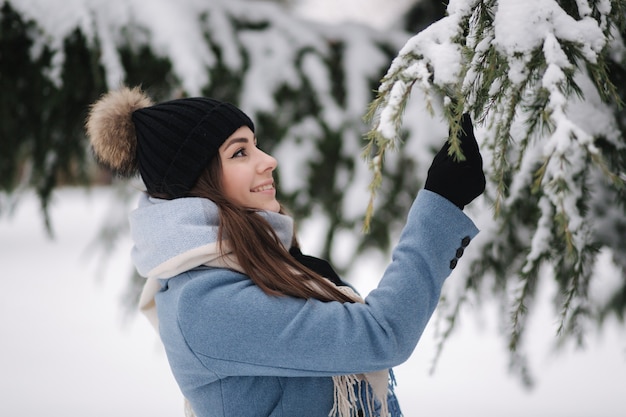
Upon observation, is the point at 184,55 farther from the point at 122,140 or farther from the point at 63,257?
the point at 63,257

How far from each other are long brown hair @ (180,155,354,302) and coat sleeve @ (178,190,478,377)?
0.13 ft

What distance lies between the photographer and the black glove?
3.66 feet

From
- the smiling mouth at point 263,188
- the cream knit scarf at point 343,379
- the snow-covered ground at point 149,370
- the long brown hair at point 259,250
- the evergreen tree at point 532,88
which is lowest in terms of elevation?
the snow-covered ground at point 149,370

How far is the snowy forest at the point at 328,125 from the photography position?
1.47 meters

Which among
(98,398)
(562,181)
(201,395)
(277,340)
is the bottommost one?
(98,398)

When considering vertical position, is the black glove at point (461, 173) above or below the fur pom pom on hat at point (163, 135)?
above

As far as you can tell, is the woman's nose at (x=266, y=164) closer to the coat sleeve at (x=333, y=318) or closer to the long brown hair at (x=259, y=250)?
the long brown hair at (x=259, y=250)

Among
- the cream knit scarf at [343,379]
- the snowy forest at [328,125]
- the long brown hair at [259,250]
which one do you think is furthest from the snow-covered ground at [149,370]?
the long brown hair at [259,250]

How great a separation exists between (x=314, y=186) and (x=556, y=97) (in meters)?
2.11

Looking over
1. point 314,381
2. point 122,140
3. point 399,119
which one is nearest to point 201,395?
point 314,381

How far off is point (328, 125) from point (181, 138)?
140 centimetres

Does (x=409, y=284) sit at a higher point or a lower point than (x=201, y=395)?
higher

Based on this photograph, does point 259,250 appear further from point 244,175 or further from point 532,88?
point 532,88

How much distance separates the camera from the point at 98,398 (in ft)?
14.7
